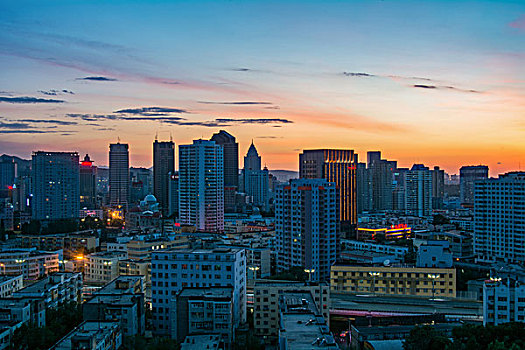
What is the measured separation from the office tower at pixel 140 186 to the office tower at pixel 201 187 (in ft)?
115

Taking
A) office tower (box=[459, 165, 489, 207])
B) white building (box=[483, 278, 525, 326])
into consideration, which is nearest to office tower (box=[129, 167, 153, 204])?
office tower (box=[459, 165, 489, 207])

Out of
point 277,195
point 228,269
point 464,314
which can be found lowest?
point 464,314

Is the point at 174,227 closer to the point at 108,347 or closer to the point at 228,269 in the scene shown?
the point at 228,269

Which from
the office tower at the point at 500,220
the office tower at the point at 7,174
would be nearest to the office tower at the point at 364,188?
the office tower at the point at 500,220

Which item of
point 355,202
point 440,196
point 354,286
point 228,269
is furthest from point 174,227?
point 440,196

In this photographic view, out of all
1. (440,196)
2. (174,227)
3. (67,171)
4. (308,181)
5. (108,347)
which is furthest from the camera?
(440,196)

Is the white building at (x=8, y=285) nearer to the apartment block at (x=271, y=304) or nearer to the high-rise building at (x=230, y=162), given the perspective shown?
the apartment block at (x=271, y=304)

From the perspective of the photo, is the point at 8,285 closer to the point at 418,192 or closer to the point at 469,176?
the point at 418,192

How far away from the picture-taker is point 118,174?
241 ft

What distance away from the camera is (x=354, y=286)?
20844mm

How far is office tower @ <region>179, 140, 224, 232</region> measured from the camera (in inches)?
1551

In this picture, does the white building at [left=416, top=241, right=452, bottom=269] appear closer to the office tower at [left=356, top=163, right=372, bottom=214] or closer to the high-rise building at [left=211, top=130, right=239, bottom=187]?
the office tower at [left=356, top=163, right=372, bottom=214]

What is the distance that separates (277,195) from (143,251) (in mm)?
6922

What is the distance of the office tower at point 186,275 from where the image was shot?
15.9m
